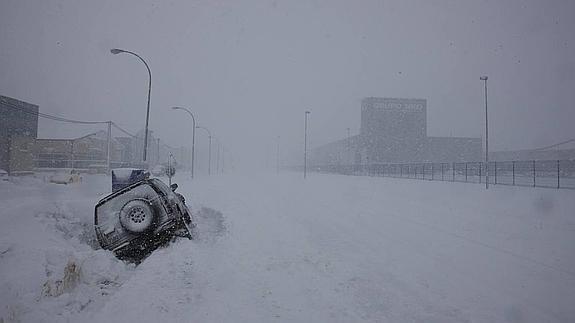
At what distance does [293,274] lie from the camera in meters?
5.63

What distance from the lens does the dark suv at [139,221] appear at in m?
6.29

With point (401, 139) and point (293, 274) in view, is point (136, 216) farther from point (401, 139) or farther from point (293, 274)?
point (401, 139)

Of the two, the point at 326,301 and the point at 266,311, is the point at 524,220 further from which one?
the point at 266,311

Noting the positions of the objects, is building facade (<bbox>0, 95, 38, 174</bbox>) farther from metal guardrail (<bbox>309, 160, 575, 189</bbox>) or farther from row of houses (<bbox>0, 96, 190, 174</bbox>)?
metal guardrail (<bbox>309, 160, 575, 189</bbox>)

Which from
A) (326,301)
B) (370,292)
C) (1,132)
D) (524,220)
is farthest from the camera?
(1,132)

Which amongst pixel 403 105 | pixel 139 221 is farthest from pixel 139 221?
pixel 403 105

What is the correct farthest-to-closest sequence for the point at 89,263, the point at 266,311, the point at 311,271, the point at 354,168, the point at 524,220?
1. the point at 354,168
2. the point at 524,220
3. the point at 311,271
4. the point at 89,263
5. the point at 266,311

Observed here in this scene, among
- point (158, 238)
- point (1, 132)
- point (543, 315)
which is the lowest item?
point (543, 315)

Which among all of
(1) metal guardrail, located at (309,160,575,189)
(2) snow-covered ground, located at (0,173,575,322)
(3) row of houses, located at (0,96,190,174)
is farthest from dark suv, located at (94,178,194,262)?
(3) row of houses, located at (0,96,190,174)

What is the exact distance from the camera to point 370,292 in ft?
15.9

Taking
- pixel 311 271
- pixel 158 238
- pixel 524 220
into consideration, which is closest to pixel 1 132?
pixel 158 238

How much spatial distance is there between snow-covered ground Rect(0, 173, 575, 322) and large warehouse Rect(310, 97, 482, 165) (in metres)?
70.7

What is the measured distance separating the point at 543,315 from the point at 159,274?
5.68 metres

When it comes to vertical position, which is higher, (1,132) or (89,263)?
(1,132)
